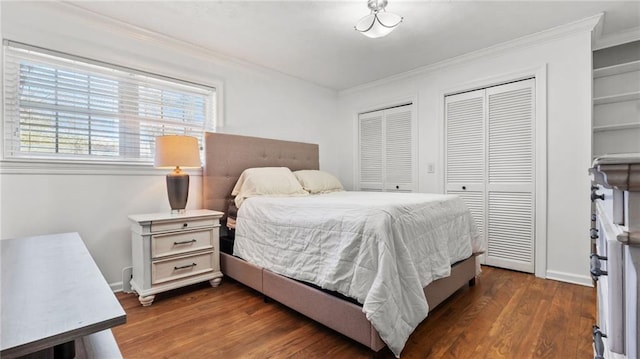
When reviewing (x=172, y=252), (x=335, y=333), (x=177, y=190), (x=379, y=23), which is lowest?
(x=335, y=333)

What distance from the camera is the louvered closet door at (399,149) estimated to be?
12.1 feet

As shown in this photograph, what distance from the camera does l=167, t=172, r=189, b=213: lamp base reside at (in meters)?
2.44

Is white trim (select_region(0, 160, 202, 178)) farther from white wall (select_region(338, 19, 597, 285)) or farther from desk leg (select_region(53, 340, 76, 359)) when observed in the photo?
white wall (select_region(338, 19, 597, 285))

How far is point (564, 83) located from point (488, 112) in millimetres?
640

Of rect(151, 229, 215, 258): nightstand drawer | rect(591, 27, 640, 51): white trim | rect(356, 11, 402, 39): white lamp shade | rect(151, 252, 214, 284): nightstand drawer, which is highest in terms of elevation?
rect(591, 27, 640, 51): white trim

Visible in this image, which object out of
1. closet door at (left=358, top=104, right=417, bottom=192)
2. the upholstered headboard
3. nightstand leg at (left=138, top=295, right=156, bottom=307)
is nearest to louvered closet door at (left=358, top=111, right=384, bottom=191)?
closet door at (left=358, top=104, right=417, bottom=192)

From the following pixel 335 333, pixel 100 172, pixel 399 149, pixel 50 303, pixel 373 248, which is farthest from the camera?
pixel 399 149

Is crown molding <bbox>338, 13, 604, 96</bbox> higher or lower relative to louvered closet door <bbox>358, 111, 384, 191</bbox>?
higher

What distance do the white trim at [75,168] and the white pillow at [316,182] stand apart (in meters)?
1.39

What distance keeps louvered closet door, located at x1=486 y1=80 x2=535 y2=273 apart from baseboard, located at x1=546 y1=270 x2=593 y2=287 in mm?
173

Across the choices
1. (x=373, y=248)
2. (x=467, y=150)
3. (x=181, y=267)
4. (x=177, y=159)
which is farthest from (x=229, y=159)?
(x=467, y=150)

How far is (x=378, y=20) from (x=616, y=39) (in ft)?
7.97

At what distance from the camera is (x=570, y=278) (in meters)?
2.52

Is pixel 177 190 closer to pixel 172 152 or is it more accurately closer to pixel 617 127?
pixel 172 152
